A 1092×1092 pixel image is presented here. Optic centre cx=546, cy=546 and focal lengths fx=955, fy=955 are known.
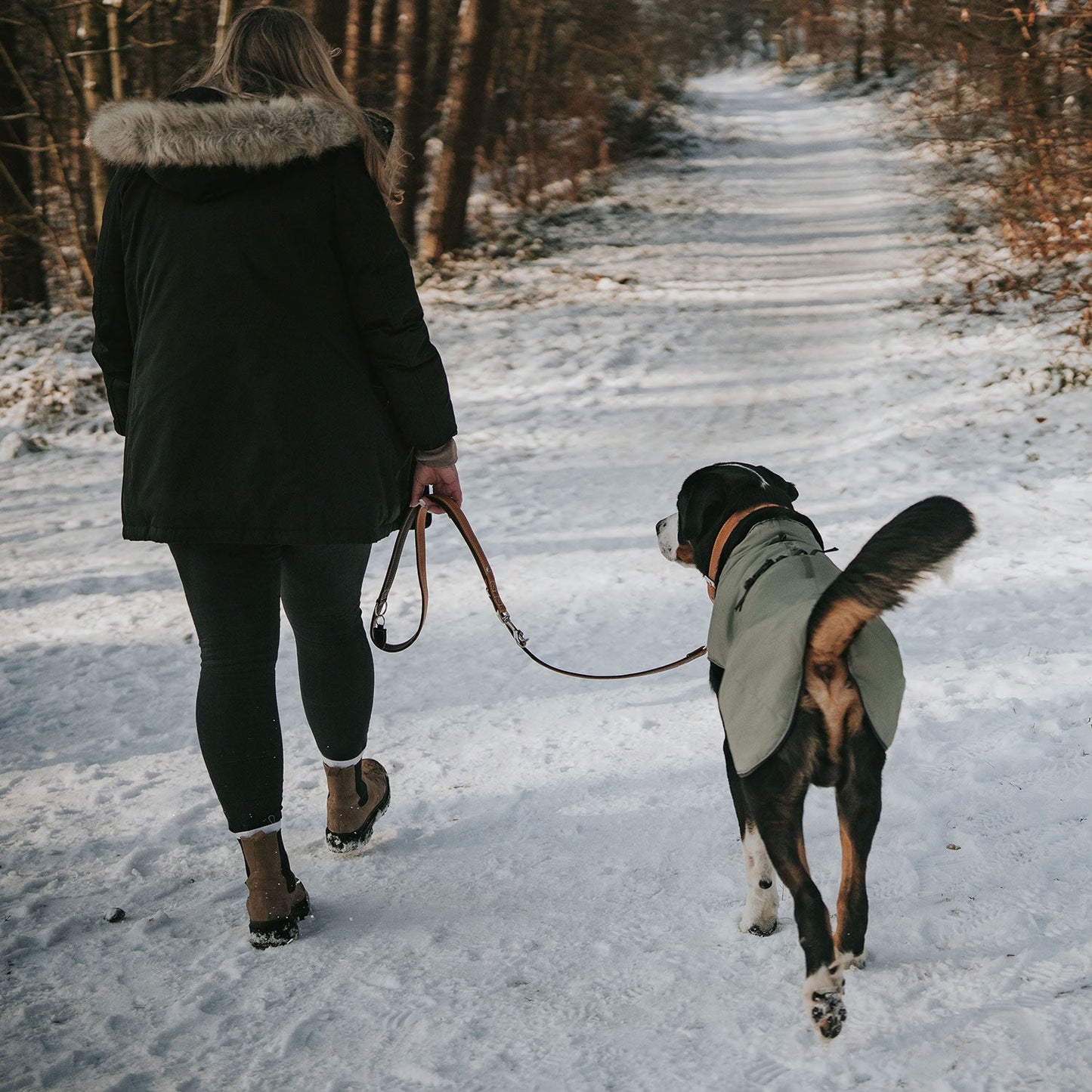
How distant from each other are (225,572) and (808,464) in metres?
4.86

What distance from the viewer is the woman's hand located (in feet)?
8.39

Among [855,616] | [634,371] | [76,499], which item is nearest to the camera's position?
[855,616]

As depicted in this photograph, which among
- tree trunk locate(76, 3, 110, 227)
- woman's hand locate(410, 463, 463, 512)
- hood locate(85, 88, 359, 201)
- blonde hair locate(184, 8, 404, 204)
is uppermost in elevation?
tree trunk locate(76, 3, 110, 227)

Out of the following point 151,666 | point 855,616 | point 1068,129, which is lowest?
point 151,666

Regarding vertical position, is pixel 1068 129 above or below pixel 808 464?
above

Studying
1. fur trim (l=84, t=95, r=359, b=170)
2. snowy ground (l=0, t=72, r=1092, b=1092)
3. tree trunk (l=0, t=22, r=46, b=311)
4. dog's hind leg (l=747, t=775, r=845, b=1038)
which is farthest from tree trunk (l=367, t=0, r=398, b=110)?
dog's hind leg (l=747, t=775, r=845, b=1038)

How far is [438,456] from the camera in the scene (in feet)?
8.26

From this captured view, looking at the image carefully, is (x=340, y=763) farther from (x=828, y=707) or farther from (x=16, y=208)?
(x=16, y=208)

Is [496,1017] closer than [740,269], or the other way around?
[496,1017]

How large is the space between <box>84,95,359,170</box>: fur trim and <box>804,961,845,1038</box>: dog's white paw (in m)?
2.12

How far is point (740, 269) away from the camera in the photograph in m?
12.3

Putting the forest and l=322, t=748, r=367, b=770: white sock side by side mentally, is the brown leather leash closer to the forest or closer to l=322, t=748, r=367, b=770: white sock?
l=322, t=748, r=367, b=770: white sock

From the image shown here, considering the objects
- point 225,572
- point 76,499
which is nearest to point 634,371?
point 76,499

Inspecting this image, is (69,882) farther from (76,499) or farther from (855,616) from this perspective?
(76,499)
